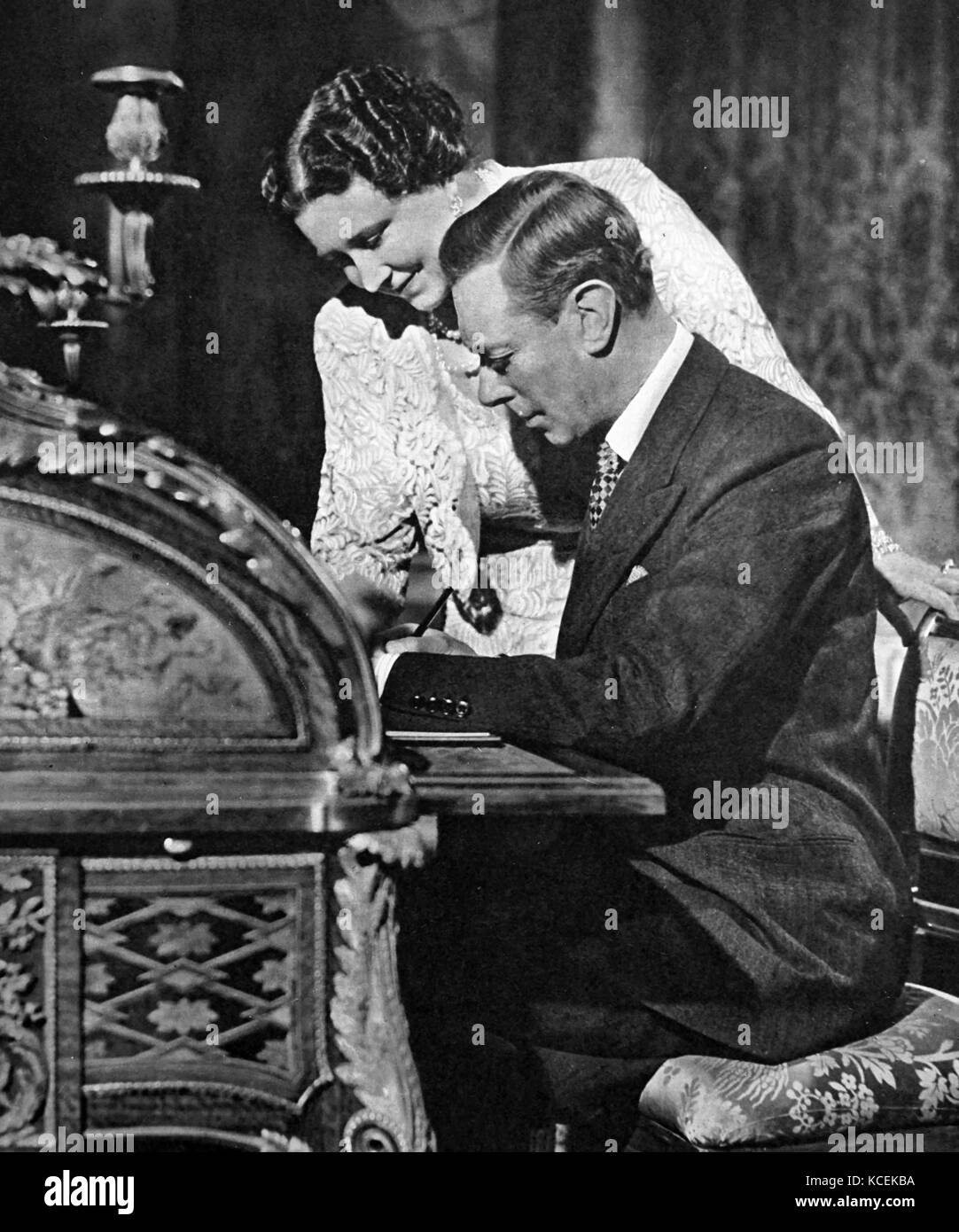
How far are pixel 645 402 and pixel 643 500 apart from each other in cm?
19

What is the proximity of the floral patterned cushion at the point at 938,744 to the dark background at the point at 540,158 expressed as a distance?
28cm

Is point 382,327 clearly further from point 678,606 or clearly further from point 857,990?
point 857,990

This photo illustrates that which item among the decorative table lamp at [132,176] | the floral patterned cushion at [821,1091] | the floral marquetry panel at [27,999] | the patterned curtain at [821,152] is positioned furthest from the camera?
the patterned curtain at [821,152]

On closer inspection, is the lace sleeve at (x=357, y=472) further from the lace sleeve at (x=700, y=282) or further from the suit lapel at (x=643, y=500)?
the lace sleeve at (x=700, y=282)

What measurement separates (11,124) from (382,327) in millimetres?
765

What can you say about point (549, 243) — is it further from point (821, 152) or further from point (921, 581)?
point (921, 581)

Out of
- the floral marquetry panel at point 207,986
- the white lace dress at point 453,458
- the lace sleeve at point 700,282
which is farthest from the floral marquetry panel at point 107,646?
the lace sleeve at point 700,282

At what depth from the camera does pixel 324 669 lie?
289 cm

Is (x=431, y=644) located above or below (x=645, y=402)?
below

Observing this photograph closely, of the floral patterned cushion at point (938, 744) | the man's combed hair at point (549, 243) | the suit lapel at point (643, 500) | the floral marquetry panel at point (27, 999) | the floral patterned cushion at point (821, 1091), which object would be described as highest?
the man's combed hair at point (549, 243)

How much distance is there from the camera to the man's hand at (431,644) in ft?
10.8

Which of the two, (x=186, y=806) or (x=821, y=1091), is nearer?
(x=186, y=806)

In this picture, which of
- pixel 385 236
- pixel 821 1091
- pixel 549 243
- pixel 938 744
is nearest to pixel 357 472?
pixel 385 236

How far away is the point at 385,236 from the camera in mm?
3307
